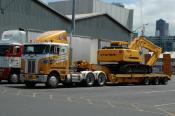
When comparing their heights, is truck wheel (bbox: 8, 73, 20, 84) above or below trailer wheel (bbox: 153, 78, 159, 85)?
above

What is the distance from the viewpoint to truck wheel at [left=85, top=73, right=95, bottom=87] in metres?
32.5

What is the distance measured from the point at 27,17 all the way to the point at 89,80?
20.9 m

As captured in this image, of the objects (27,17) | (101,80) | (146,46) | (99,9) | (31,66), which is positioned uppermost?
(99,9)

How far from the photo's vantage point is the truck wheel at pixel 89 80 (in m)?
32.5

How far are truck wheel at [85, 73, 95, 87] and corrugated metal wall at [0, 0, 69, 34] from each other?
1609cm

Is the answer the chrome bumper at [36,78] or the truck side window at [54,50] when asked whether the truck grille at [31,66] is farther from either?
the truck side window at [54,50]

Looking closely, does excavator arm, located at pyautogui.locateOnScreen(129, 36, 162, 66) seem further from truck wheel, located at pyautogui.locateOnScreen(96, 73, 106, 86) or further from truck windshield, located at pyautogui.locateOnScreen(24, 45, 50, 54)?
truck windshield, located at pyautogui.locateOnScreen(24, 45, 50, 54)

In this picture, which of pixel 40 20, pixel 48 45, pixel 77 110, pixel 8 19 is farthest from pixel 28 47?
pixel 40 20

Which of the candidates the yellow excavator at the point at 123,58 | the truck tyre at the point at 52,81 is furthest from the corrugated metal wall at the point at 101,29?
the truck tyre at the point at 52,81

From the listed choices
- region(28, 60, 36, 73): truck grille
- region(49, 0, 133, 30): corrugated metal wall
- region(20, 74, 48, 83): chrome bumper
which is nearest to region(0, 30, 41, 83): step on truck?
region(28, 60, 36, 73): truck grille

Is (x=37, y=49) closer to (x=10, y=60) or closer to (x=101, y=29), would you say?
(x=10, y=60)

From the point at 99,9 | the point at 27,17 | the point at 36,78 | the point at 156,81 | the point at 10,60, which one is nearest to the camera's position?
the point at 36,78

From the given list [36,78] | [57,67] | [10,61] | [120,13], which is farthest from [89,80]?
[120,13]

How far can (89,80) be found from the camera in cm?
3278
